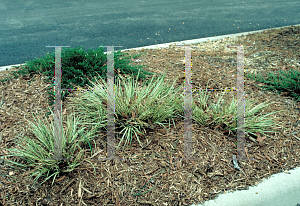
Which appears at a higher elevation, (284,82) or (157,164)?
(284,82)

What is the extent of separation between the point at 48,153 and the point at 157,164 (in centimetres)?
106

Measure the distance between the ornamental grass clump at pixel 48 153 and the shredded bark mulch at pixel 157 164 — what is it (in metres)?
0.08

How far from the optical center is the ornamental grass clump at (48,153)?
7.95 ft

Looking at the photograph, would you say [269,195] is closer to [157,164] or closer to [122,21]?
[157,164]

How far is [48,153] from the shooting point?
2510mm

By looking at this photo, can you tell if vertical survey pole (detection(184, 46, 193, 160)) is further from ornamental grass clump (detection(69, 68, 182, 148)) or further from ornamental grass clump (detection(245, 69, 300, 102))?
ornamental grass clump (detection(245, 69, 300, 102))

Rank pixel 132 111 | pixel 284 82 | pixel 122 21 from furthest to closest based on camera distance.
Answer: pixel 122 21 < pixel 284 82 < pixel 132 111

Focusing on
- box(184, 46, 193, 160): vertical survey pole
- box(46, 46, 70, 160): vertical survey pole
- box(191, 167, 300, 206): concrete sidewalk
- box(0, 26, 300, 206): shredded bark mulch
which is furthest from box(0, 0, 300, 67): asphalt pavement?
box(191, 167, 300, 206): concrete sidewalk

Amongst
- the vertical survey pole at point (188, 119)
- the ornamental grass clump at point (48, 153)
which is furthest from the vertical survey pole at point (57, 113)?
the vertical survey pole at point (188, 119)

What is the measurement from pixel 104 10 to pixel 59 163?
7850mm

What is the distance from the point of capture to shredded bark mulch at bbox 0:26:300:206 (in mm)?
2346

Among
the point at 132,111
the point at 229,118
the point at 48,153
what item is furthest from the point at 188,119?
the point at 48,153

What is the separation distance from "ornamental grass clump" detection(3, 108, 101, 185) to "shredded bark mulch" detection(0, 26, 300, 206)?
0.25 ft

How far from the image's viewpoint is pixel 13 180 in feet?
7.92
